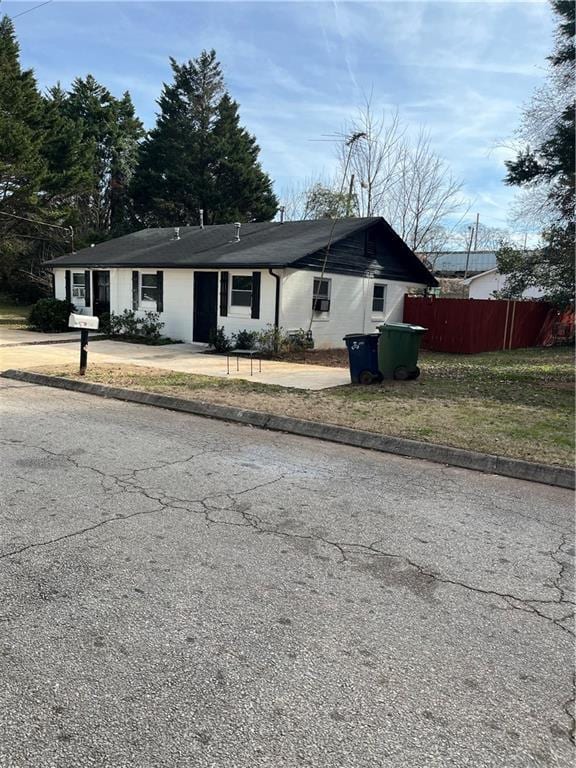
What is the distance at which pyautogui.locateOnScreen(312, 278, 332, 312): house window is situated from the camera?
58.2 feet

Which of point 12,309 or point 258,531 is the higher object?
point 12,309

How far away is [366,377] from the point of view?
11031 mm

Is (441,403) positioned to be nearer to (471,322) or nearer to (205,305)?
(205,305)

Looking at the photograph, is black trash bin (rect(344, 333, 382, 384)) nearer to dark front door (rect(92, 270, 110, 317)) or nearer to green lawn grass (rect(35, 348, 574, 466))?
green lawn grass (rect(35, 348, 574, 466))

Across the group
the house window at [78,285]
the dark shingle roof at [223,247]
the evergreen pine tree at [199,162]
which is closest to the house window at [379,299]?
the dark shingle roof at [223,247]

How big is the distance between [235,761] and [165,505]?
8.63ft

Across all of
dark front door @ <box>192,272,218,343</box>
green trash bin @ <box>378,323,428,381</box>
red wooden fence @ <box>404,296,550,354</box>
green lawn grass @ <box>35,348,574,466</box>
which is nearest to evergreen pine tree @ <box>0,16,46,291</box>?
dark front door @ <box>192,272,218,343</box>

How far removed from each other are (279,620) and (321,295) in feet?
51.1

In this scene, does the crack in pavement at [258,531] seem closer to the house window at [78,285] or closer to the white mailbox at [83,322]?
the white mailbox at [83,322]

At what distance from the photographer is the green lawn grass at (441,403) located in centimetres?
682

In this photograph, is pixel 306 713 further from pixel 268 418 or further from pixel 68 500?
pixel 268 418

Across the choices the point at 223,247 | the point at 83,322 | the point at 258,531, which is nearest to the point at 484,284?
the point at 223,247

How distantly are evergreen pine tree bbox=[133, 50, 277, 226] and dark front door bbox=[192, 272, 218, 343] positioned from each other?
23.0m

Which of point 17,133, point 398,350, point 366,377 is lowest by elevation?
point 366,377
